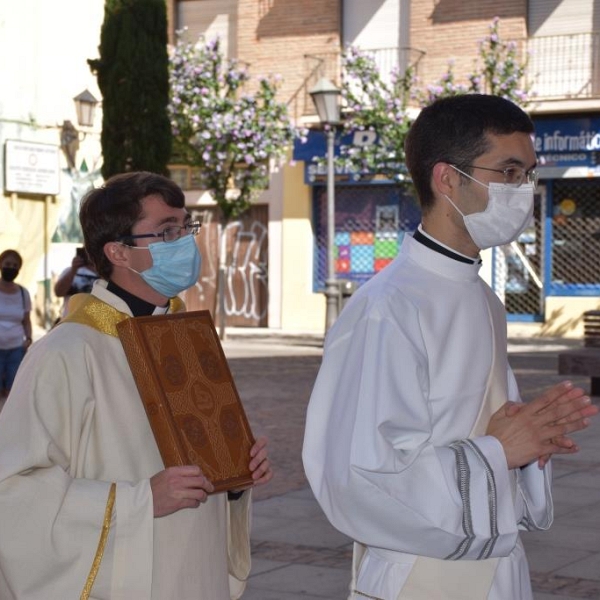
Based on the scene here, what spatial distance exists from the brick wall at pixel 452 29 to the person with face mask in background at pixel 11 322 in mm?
17044

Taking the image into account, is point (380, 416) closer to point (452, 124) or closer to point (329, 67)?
point (452, 124)

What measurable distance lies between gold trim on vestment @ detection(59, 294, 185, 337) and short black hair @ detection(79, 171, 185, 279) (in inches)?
6.2

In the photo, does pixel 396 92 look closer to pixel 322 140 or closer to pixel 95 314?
pixel 322 140

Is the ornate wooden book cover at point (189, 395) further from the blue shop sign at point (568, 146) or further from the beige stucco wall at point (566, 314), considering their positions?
the beige stucco wall at point (566, 314)

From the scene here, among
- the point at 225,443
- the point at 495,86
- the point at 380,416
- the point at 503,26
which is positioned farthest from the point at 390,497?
the point at 503,26

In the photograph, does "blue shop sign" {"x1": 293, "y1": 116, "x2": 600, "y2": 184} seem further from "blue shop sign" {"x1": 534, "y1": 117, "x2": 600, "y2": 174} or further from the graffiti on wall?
the graffiti on wall

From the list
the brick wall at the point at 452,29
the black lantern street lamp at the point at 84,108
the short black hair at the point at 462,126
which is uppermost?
the brick wall at the point at 452,29

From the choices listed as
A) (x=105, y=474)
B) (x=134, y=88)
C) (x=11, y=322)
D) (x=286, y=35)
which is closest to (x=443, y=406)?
(x=105, y=474)

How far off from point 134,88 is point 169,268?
1857cm

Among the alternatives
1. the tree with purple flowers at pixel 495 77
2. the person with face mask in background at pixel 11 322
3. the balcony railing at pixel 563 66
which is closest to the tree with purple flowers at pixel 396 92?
the tree with purple flowers at pixel 495 77

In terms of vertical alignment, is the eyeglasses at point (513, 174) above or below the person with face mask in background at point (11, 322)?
above

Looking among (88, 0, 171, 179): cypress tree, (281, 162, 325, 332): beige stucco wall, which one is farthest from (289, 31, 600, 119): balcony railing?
(88, 0, 171, 179): cypress tree

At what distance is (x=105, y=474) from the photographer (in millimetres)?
3354

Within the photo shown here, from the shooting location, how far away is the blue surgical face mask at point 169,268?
357cm
